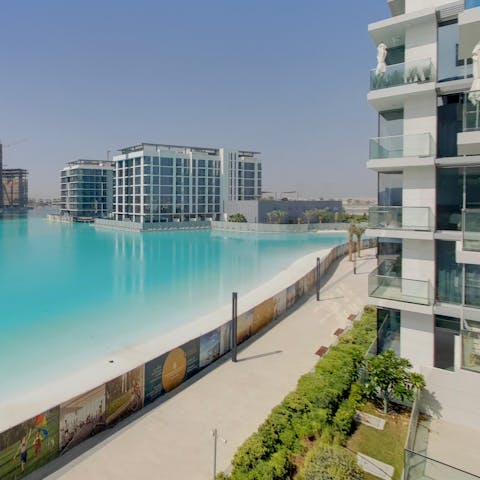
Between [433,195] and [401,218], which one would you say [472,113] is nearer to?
[433,195]

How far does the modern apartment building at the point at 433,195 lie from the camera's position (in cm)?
1011

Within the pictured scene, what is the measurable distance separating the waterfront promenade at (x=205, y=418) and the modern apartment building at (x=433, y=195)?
14.1 ft

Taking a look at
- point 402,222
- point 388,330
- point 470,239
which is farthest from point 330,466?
point 402,222

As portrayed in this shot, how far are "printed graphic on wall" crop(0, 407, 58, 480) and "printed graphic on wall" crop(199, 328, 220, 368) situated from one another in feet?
18.3

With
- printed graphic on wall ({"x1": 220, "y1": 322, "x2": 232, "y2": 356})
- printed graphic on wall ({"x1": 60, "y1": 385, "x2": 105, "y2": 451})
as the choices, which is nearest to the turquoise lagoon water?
printed graphic on wall ({"x1": 220, "y1": 322, "x2": 232, "y2": 356})

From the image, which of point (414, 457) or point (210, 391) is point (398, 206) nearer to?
point (414, 457)

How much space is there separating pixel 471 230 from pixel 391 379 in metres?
4.45

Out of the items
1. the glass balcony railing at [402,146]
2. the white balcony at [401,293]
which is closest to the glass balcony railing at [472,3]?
the glass balcony railing at [402,146]

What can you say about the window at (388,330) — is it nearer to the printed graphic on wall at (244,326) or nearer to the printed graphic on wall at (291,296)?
the printed graphic on wall at (244,326)

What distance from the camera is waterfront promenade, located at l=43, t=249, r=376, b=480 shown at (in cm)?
855

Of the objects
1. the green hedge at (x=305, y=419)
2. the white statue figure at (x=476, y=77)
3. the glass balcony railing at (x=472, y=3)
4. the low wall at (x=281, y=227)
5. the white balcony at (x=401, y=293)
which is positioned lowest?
the green hedge at (x=305, y=419)

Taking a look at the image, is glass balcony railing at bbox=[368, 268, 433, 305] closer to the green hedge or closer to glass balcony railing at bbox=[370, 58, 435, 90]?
the green hedge

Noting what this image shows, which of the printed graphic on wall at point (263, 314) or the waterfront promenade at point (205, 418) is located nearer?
the waterfront promenade at point (205, 418)

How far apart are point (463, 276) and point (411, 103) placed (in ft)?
17.4
